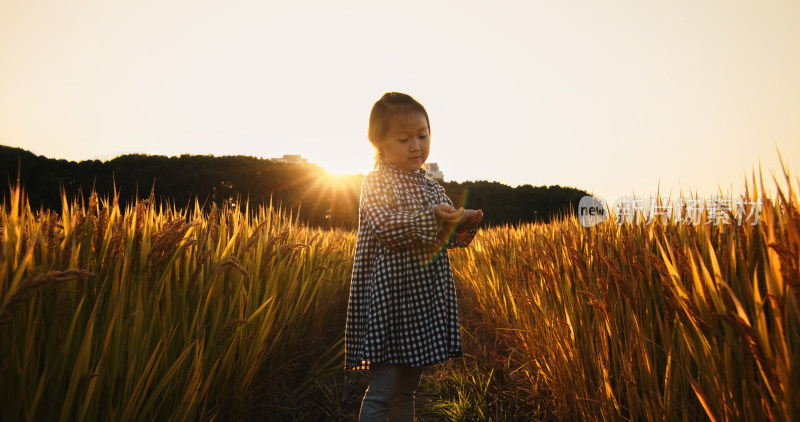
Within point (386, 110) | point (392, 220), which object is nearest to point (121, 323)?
point (392, 220)

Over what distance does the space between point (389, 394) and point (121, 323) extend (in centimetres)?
108

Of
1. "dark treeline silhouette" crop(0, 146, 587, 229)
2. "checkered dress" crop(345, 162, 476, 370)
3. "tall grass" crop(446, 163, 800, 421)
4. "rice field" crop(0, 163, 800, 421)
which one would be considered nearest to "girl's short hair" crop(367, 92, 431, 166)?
"checkered dress" crop(345, 162, 476, 370)

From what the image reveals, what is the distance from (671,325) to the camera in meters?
1.29

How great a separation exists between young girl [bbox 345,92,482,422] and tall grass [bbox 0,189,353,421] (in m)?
0.53

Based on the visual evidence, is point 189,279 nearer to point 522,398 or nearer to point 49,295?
point 49,295

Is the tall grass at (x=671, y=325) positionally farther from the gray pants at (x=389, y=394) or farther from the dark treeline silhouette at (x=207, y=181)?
the dark treeline silhouette at (x=207, y=181)

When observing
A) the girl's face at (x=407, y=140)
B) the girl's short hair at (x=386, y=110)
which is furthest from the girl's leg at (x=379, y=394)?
the girl's short hair at (x=386, y=110)

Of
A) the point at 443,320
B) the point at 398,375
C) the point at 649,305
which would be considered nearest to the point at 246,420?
the point at 398,375

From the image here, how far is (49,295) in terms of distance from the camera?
1033mm

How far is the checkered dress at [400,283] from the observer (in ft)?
5.65

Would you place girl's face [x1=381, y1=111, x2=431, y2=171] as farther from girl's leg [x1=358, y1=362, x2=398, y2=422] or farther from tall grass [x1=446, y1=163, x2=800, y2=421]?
girl's leg [x1=358, y1=362, x2=398, y2=422]

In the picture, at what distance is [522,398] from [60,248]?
221cm

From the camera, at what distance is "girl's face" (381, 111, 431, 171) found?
6.10 feet

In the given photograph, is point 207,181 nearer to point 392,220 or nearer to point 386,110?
point 386,110
